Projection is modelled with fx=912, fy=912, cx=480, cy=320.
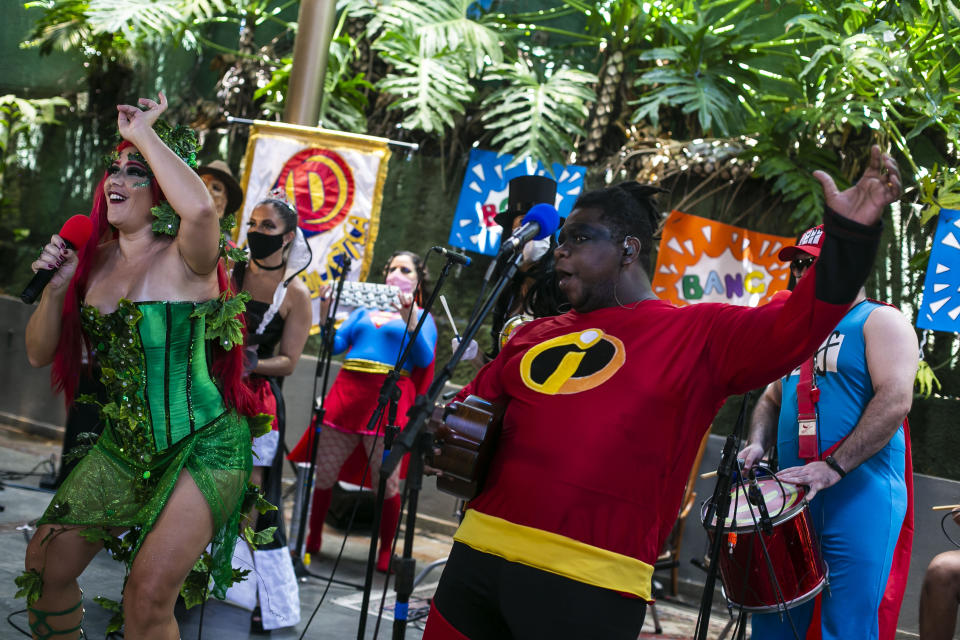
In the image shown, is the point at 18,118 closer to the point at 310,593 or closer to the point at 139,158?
the point at 310,593

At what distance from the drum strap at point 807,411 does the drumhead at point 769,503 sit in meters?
0.25

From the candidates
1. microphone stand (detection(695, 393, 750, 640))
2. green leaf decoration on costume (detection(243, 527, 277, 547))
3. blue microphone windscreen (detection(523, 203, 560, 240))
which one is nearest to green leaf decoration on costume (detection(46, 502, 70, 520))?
green leaf decoration on costume (detection(243, 527, 277, 547))

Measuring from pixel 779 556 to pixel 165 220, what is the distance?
7.46ft

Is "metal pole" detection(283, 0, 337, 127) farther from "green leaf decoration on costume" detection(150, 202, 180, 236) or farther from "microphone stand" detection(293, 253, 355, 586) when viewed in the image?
"green leaf decoration on costume" detection(150, 202, 180, 236)

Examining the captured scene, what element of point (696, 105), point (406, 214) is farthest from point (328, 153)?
point (696, 105)

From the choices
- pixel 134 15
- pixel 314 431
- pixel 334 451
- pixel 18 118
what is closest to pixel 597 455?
pixel 314 431

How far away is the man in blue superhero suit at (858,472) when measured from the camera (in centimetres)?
310

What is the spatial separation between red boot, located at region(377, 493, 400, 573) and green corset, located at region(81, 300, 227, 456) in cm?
296

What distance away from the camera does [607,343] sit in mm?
2166

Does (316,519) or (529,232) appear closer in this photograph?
(529,232)

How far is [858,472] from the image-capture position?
3.20 meters

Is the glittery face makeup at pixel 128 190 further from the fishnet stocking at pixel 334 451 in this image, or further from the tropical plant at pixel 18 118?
the tropical plant at pixel 18 118

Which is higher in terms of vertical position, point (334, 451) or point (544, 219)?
point (544, 219)

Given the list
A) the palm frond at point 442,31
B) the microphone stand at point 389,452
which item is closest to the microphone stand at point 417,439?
the microphone stand at point 389,452
